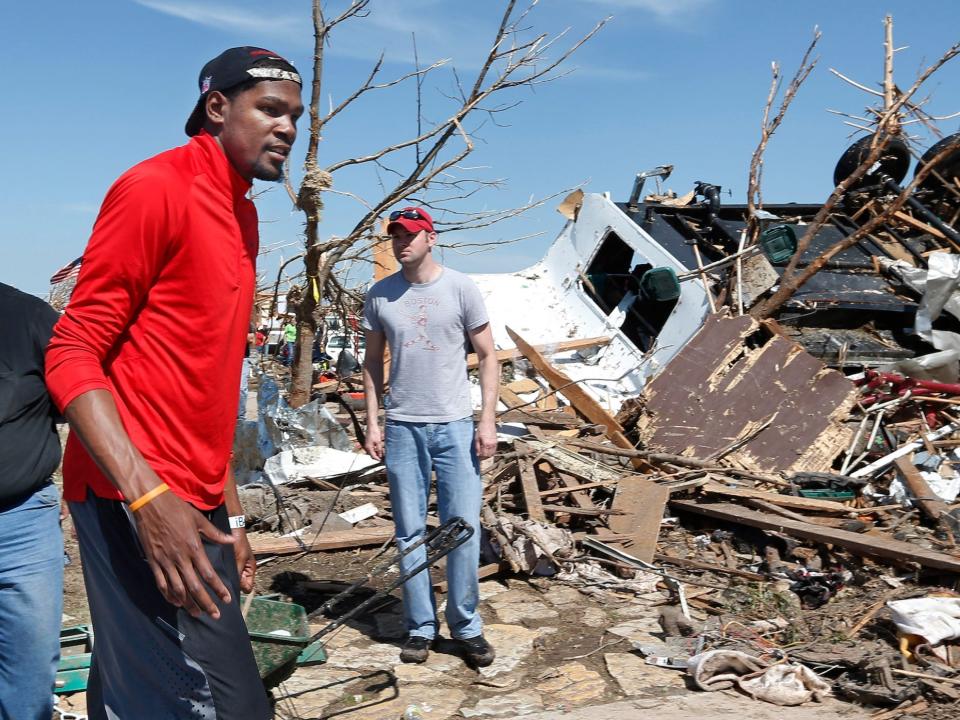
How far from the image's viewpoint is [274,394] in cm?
821

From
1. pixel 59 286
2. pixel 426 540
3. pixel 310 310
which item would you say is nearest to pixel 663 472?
pixel 310 310

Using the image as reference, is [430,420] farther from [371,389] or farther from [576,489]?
[576,489]

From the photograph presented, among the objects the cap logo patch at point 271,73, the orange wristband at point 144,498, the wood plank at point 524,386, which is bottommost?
the wood plank at point 524,386

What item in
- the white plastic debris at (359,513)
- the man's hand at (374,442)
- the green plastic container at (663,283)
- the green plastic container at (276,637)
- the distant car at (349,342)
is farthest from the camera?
the green plastic container at (663,283)

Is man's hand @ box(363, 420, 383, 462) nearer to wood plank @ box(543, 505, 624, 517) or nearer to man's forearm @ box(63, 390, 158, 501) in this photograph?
wood plank @ box(543, 505, 624, 517)

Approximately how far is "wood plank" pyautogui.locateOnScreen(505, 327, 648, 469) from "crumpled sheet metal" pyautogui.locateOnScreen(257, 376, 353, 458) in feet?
7.78

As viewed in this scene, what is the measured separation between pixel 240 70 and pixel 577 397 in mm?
7384

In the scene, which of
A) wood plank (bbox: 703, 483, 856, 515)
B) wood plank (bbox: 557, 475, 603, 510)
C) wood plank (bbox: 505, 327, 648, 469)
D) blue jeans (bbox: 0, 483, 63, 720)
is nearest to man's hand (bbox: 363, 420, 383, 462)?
blue jeans (bbox: 0, 483, 63, 720)

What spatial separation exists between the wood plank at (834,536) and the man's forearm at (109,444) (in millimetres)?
5043

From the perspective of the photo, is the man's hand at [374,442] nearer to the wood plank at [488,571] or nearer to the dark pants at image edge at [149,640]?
the wood plank at [488,571]

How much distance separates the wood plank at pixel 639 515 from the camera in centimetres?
645

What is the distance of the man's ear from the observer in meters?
2.27

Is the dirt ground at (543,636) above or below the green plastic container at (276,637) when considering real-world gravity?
below

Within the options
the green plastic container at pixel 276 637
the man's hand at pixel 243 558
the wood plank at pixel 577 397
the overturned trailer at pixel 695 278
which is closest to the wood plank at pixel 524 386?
the wood plank at pixel 577 397
